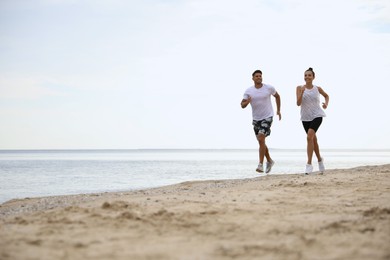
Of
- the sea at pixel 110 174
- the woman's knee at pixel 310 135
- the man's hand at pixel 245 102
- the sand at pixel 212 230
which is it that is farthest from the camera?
the sea at pixel 110 174

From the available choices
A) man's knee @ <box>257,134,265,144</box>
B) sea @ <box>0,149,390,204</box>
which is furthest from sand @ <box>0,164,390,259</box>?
sea @ <box>0,149,390,204</box>

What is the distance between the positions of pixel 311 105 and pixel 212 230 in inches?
233

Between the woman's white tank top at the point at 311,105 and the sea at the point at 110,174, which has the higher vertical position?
the woman's white tank top at the point at 311,105

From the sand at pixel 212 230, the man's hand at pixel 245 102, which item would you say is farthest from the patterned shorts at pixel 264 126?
the sand at pixel 212 230

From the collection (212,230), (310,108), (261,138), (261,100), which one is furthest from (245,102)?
(212,230)

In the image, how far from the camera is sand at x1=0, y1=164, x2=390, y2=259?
9.92 ft

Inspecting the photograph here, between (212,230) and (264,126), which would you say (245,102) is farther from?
(212,230)

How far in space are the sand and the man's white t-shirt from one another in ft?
14.4

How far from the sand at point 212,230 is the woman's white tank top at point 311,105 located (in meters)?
3.87

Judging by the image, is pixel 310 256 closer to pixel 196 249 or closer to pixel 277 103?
pixel 196 249

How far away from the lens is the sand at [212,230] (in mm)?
3023

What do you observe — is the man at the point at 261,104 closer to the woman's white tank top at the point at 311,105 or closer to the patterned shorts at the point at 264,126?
the patterned shorts at the point at 264,126

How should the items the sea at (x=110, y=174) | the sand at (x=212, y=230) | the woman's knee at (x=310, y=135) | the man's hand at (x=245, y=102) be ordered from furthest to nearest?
the sea at (x=110, y=174) < the man's hand at (x=245, y=102) < the woman's knee at (x=310, y=135) < the sand at (x=212, y=230)

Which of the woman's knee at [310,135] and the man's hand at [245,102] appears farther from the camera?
the man's hand at [245,102]
